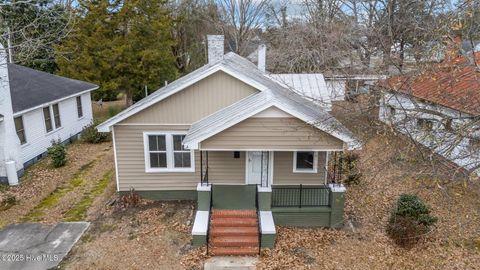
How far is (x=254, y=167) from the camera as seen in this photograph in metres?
11.6

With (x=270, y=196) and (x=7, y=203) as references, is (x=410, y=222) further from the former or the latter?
(x=7, y=203)

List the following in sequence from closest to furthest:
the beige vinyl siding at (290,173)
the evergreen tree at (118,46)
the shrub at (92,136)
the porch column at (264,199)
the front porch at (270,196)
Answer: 1. the front porch at (270,196)
2. the porch column at (264,199)
3. the beige vinyl siding at (290,173)
4. the shrub at (92,136)
5. the evergreen tree at (118,46)

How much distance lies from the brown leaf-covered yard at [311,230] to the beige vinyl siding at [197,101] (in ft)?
9.87

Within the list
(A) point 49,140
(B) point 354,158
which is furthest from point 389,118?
(A) point 49,140

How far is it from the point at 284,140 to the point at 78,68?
2012 centimetres

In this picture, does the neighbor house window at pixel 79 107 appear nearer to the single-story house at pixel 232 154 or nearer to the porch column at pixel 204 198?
the single-story house at pixel 232 154

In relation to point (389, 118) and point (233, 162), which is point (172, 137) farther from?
point (389, 118)

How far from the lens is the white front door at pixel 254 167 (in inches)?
450

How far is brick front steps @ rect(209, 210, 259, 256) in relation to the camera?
29.3ft

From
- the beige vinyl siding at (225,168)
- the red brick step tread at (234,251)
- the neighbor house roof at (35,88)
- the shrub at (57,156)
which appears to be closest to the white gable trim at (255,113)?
the beige vinyl siding at (225,168)

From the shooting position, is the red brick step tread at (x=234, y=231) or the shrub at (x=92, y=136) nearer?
the red brick step tread at (x=234, y=231)

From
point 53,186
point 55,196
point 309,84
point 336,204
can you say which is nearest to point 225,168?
point 336,204

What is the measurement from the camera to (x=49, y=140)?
17438 millimetres

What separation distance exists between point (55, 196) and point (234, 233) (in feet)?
24.7
